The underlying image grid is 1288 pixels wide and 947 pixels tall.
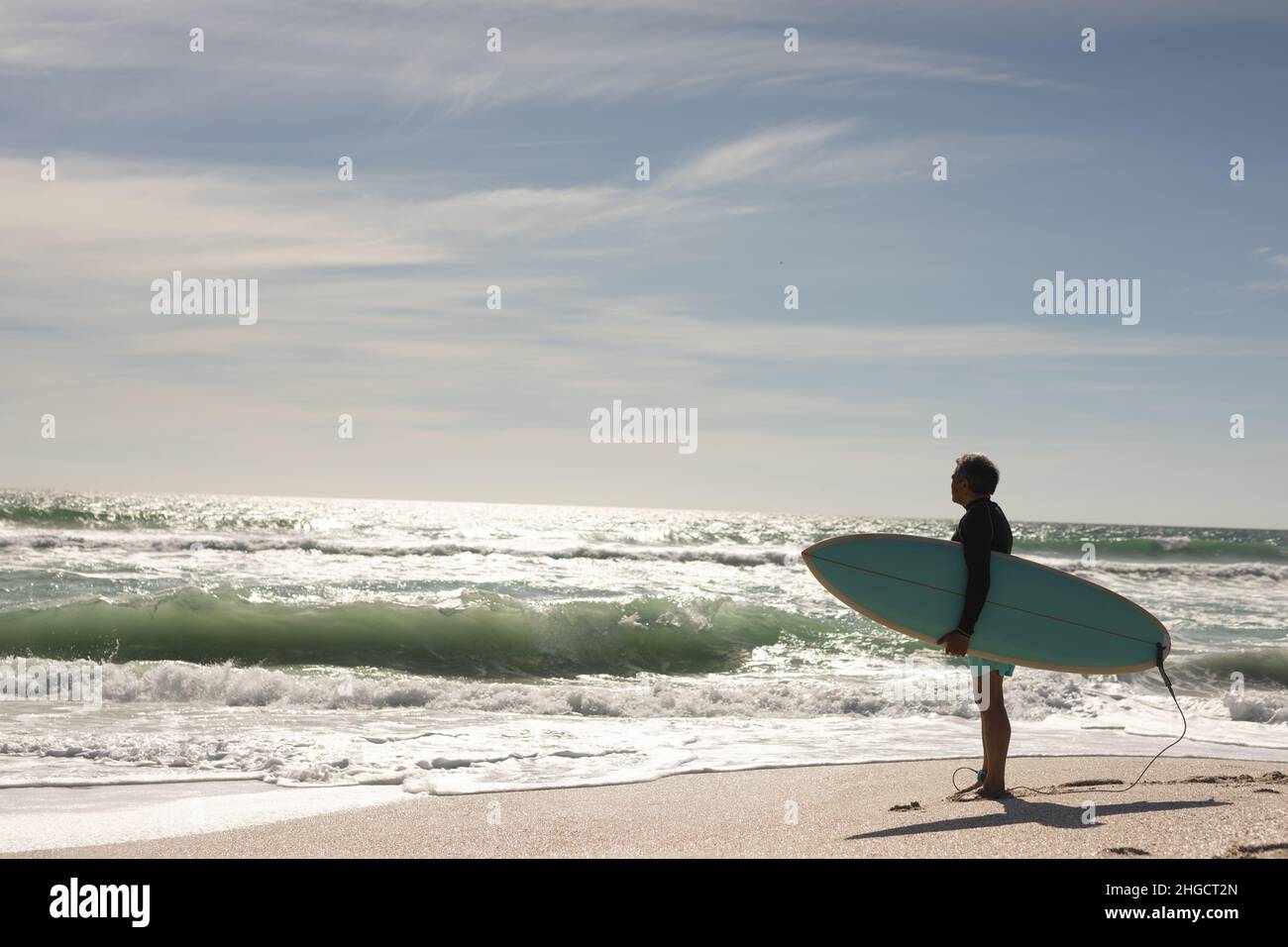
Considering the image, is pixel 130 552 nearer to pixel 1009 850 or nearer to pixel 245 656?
pixel 245 656

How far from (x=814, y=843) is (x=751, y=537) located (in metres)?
40.7

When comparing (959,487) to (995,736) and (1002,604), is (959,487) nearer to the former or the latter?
(1002,604)

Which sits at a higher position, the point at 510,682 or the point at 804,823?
the point at 804,823

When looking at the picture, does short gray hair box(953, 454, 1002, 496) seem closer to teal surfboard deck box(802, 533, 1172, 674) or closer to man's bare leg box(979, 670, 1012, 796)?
teal surfboard deck box(802, 533, 1172, 674)

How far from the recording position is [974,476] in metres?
4.49

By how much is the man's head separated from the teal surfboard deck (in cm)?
55

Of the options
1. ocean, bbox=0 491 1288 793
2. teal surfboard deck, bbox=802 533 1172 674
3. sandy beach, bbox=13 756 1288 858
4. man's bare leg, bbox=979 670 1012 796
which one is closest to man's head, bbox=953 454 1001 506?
teal surfboard deck, bbox=802 533 1172 674

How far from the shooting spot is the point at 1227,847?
3.58 metres

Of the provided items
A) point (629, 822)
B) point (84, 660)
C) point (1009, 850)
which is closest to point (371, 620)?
point (84, 660)

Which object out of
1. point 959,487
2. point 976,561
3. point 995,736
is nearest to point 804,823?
point 995,736

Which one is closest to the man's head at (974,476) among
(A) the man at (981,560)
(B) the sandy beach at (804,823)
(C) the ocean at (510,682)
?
(A) the man at (981,560)

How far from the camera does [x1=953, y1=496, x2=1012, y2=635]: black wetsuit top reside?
4.50m

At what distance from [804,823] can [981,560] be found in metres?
1.55
